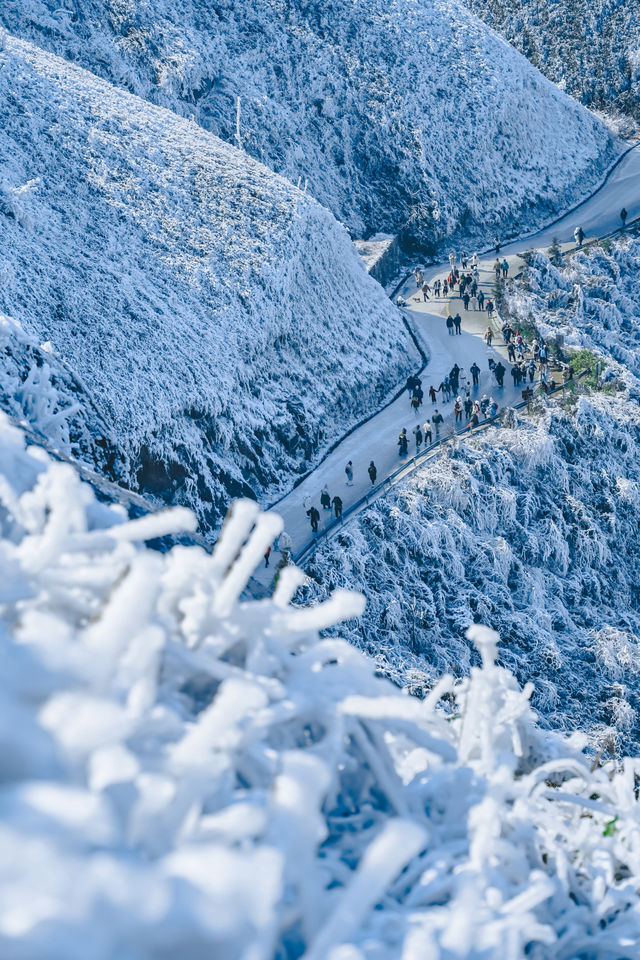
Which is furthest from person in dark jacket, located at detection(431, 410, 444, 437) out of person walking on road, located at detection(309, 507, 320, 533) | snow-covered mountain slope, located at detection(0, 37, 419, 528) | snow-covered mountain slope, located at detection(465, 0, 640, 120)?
snow-covered mountain slope, located at detection(465, 0, 640, 120)

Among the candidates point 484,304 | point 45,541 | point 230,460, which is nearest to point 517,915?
point 45,541

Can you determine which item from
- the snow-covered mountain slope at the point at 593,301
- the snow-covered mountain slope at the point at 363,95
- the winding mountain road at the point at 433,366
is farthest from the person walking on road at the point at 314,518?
the snow-covered mountain slope at the point at 363,95

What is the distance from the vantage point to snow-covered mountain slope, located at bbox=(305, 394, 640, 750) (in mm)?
22219

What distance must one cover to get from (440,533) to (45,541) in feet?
69.3

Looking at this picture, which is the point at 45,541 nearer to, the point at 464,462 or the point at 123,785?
the point at 123,785

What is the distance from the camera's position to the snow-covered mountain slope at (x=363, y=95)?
1843 inches

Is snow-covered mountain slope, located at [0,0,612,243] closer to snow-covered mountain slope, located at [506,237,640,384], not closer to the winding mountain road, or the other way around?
the winding mountain road

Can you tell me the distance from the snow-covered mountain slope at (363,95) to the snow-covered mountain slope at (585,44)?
938 centimetres

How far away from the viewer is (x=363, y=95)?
5041 cm

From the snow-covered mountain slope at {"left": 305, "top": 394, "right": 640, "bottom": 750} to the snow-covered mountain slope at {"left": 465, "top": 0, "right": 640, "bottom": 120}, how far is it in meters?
40.0

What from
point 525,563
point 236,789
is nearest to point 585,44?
point 525,563

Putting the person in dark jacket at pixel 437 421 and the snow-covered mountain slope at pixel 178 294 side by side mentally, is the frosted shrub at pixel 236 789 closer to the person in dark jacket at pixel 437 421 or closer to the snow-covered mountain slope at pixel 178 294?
the snow-covered mountain slope at pixel 178 294

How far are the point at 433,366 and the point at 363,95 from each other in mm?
24070

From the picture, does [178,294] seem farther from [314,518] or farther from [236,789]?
[236,789]
